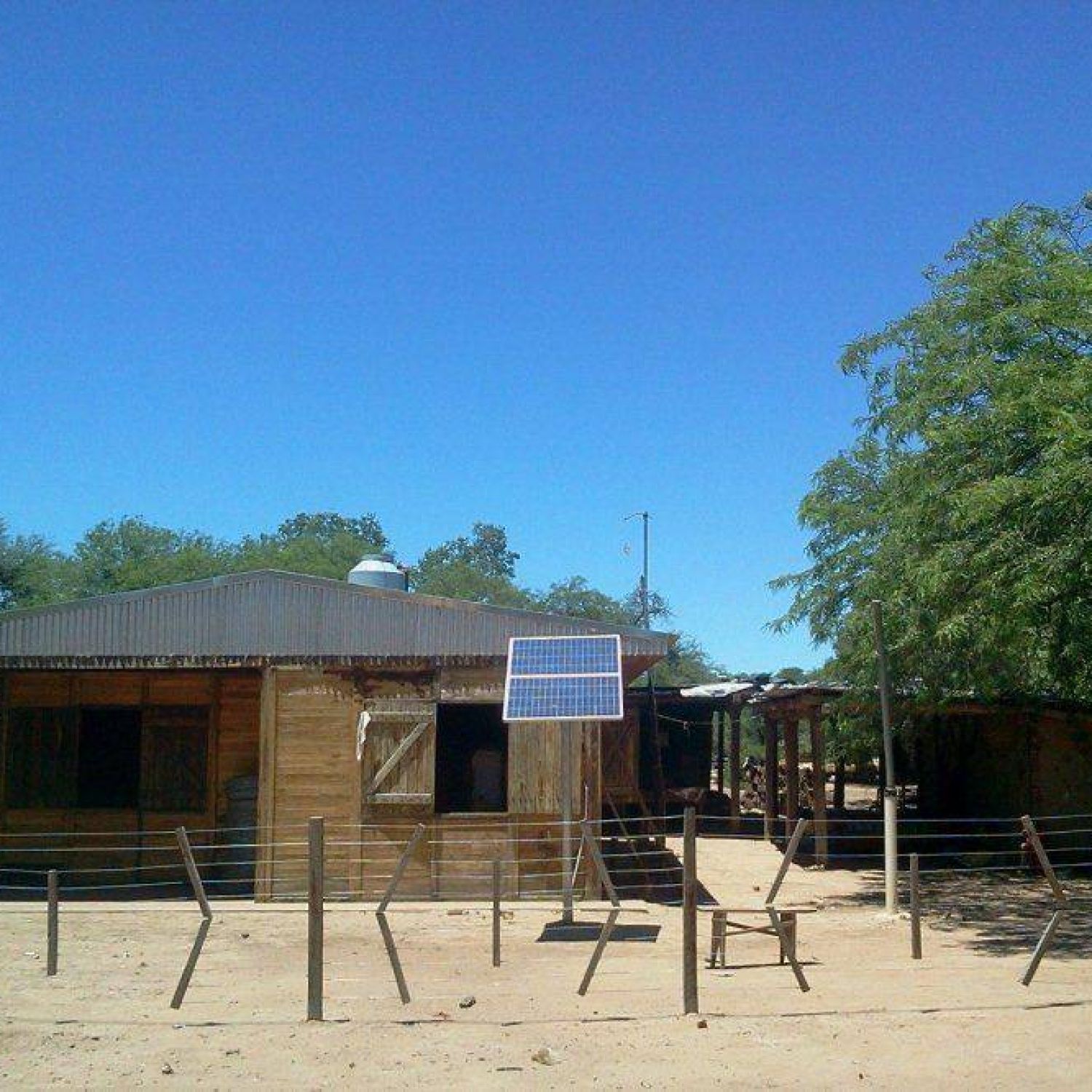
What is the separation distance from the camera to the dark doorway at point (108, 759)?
64.3 ft

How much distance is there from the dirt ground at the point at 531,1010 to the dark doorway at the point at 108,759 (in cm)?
437

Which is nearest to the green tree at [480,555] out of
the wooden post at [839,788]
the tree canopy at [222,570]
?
the tree canopy at [222,570]

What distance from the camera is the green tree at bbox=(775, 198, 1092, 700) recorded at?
1255 centimetres

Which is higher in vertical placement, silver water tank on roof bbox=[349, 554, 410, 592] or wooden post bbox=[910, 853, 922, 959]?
silver water tank on roof bbox=[349, 554, 410, 592]

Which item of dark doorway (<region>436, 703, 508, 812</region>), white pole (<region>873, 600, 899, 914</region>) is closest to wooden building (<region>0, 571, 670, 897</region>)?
white pole (<region>873, 600, 899, 914</region>)

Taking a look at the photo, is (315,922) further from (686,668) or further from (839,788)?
(686,668)

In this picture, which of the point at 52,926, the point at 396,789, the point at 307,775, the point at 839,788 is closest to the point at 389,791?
the point at 396,789

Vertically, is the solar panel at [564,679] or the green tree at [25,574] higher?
the green tree at [25,574]

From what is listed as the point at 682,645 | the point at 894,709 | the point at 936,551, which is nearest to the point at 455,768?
the point at 894,709

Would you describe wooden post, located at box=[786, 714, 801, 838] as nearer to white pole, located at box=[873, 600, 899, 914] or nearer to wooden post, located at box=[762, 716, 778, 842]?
wooden post, located at box=[762, 716, 778, 842]

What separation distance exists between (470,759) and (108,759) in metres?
6.42

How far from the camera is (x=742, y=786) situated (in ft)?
122

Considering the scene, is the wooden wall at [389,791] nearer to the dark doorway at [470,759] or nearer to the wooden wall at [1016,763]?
the dark doorway at [470,759]

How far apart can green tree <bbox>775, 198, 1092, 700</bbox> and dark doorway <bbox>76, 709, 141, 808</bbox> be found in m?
10.7
